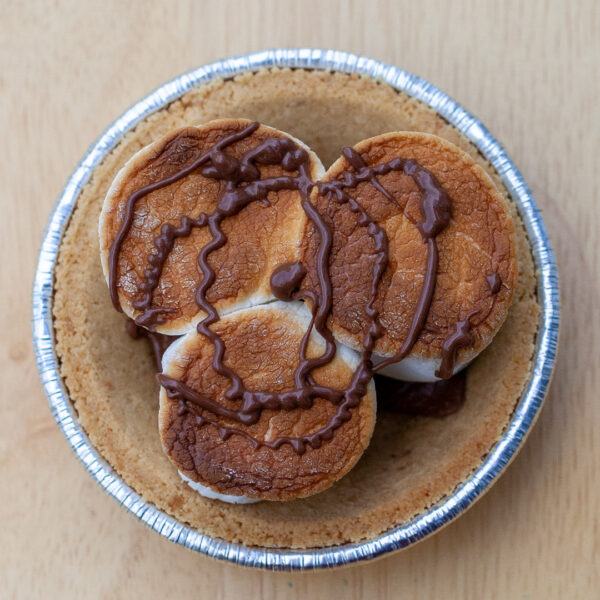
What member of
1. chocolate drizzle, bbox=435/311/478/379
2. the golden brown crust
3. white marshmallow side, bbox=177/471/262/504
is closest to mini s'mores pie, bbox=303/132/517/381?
chocolate drizzle, bbox=435/311/478/379

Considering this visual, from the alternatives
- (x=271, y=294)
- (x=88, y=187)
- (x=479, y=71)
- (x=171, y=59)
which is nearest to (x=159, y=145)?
(x=88, y=187)

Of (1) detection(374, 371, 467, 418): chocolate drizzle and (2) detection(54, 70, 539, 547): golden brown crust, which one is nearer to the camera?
(2) detection(54, 70, 539, 547): golden brown crust

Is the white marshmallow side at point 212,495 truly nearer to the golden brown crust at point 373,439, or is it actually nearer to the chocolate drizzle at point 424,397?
the golden brown crust at point 373,439

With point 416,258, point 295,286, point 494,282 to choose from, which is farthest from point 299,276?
point 494,282

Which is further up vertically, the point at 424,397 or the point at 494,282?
the point at 494,282

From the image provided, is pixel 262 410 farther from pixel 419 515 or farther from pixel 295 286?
pixel 419 515

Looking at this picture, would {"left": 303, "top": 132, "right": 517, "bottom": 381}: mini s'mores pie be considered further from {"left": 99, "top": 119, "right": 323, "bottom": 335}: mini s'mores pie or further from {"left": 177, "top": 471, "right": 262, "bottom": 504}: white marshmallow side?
{"left": 177, "top": 471, "right": 262, "bottom": 504}: white marshmallow side

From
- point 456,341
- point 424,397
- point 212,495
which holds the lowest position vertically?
point 212,495
